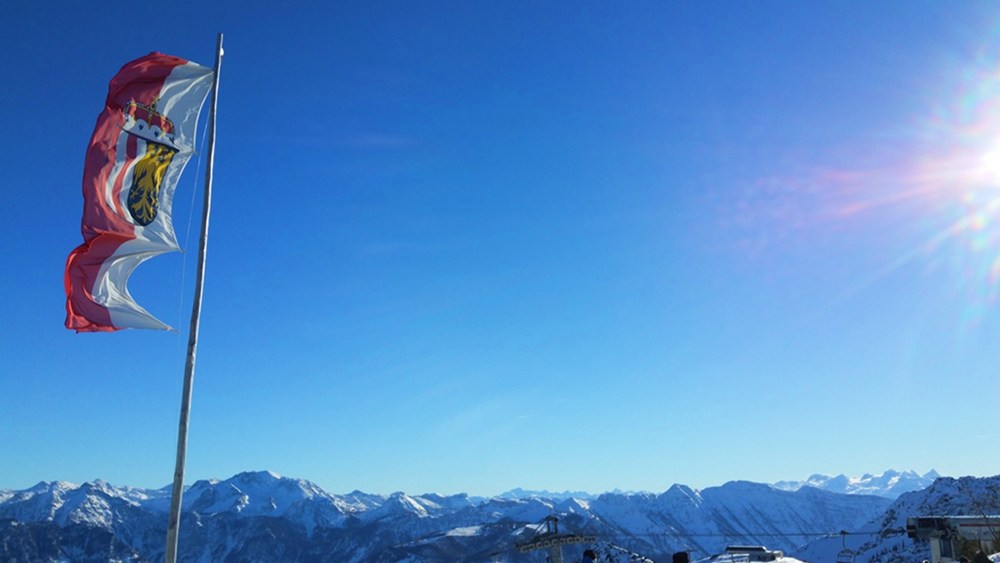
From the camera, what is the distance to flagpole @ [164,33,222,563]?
16.8 metres

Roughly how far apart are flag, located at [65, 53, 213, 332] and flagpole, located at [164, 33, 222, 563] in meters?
0.71

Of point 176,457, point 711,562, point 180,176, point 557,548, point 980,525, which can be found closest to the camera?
point 176,457

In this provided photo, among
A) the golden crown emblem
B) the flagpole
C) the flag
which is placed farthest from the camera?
the golden crown emblem

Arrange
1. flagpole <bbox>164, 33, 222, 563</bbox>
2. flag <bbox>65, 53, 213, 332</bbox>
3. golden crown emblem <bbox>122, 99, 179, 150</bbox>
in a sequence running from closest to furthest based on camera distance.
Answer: flagpole <bbox>164, 33, 222, 563</bbox>, flag <bbox>65, 53, 213, 332</bbox>, golden crown emblem <bbox>122, 99, 179, 150</bbox>

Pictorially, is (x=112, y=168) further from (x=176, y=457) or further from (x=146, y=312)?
(x=176, y=457)

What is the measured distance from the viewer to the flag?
18.6m

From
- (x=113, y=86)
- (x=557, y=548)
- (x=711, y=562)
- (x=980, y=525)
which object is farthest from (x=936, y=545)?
(x=113, y=86)

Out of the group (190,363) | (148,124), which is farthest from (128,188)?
(190,363)

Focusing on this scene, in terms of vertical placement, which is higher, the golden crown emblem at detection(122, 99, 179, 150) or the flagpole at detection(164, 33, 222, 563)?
the golden crown emblem at detection(122, 99, 179, 150)

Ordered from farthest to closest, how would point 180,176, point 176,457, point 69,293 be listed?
point 180,176
point 69,293
point 176,457

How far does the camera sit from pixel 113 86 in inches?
760

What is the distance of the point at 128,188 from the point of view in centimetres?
1902

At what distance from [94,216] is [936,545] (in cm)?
5715

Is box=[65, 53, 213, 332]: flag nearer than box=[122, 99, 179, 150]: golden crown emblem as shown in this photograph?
Yes
